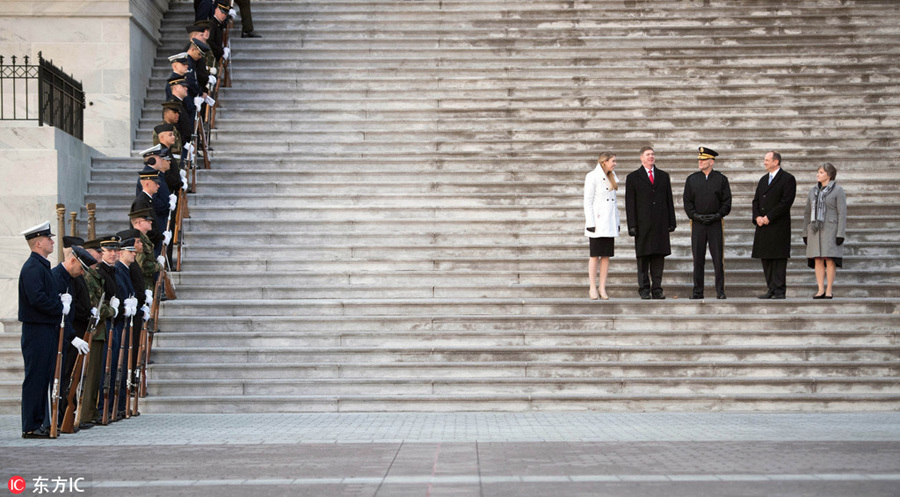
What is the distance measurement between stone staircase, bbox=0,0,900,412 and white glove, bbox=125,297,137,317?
1.09 metres

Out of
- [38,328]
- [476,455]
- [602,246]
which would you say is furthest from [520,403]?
[38,328]

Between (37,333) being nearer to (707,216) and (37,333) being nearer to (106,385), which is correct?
(106,385)

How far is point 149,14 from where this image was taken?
787 inches

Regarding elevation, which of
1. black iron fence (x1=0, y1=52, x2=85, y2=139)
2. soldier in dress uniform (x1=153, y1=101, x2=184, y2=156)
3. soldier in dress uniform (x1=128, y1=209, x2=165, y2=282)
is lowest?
soldier in dress uniform (x1=128, y1=209, x2=165, y2=282)

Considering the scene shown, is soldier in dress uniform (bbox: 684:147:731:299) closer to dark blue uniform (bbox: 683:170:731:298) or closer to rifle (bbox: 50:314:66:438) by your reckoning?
dark blue uniform (bbox: 683:170:731:298)

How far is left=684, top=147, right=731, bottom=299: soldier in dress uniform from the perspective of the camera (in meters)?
13.3

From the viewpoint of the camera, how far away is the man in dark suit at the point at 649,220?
13.3 meters

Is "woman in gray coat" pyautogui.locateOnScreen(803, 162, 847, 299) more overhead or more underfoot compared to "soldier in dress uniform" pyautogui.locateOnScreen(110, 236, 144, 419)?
more overhead

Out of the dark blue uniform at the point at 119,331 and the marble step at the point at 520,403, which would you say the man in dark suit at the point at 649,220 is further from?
the dark blue uniform at the point at 119,331

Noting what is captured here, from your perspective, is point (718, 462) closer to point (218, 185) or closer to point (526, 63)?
point (218, 185)

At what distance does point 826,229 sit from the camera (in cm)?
1341

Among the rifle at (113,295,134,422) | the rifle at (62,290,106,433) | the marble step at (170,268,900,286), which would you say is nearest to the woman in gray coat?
the marble step at (170,268,900,286)

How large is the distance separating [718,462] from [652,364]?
427 cm

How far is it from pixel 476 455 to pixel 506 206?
24.8ft
